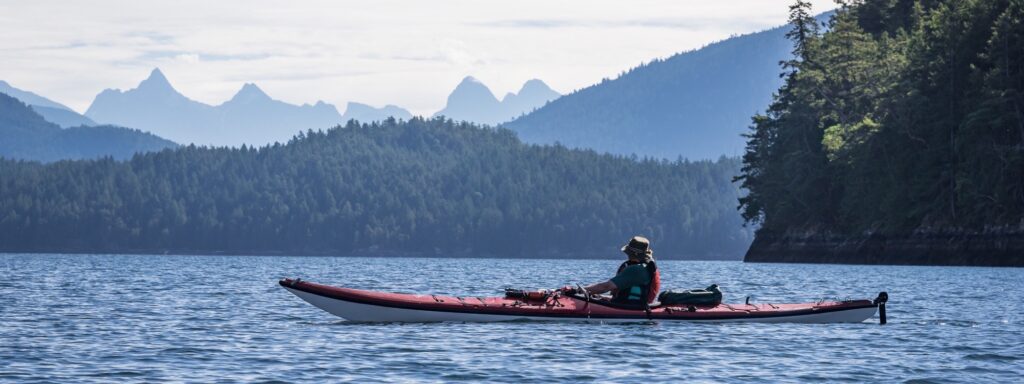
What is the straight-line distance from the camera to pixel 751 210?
119000mm

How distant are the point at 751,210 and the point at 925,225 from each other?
29.9 metres

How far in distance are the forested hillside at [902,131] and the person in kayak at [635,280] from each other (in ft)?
178

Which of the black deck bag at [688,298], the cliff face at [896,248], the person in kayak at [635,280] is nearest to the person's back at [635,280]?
the person in kayak at [635,280]

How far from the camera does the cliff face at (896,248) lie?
80938 millimetres

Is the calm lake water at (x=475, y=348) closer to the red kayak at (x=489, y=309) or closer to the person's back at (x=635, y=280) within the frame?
the red kayak at (x=489, y=309)

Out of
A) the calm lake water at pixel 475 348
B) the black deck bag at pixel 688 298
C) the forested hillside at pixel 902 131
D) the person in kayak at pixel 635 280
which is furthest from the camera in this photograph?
the forested hillside at pixel 902 131

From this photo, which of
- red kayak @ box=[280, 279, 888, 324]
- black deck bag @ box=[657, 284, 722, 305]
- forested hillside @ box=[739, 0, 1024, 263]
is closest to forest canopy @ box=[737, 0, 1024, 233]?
forested hillside @ box=[739, 0, 1024, 263]

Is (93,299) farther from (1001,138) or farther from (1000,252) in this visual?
(1001,138)

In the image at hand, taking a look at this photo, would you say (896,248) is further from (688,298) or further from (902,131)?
(688,298)

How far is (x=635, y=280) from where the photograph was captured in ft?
105

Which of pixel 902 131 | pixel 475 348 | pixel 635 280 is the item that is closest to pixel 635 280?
pixel 635 280

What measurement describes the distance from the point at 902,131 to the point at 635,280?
213 feet

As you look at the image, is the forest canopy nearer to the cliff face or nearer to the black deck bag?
the cliff face

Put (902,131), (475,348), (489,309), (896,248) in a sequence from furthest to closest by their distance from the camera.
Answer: (896,248), (902,131), (489,309), (475,348)
